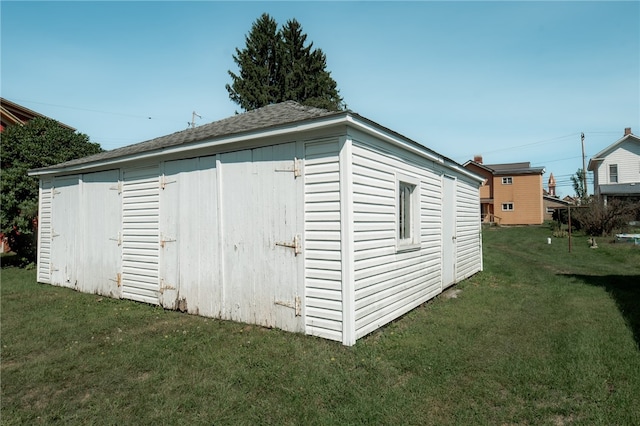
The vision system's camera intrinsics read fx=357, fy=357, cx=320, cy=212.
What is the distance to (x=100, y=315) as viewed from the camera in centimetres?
656

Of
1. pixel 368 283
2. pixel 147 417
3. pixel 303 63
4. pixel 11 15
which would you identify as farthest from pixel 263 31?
pixel 147 417

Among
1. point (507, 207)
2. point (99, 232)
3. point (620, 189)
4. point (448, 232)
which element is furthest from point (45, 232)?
point (620, 189)

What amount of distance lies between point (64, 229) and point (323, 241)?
314 inches

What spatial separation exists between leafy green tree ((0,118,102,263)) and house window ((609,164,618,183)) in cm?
3722

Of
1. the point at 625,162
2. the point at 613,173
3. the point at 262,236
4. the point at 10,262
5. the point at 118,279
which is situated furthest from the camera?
the point at 613,173

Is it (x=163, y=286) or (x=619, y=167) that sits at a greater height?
(x=619, y=167)

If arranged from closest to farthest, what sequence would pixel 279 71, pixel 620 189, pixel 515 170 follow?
pixel 620 189
pixel 279 71
pixel 515 170

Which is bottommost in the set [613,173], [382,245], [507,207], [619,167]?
[382,245]

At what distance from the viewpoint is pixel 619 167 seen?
29781 millimetres

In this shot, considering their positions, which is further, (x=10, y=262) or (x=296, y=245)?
(x=10, y=262)

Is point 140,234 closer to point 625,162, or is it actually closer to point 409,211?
point 409,211

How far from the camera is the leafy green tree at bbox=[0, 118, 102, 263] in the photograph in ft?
Result: 40.4

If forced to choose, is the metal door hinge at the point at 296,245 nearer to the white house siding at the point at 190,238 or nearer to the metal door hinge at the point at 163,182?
the white house siding at the point at 190,238

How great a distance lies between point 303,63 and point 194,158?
24654 mm
